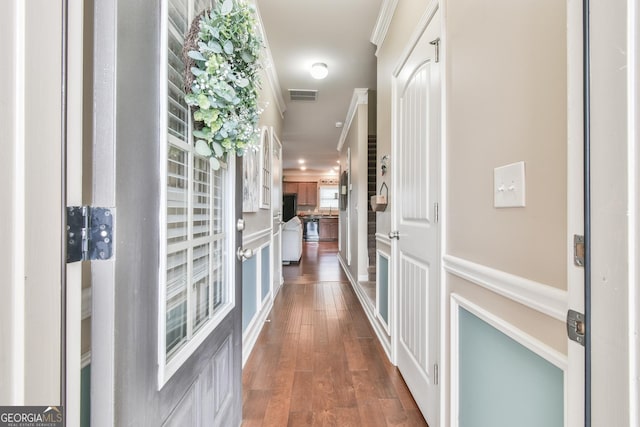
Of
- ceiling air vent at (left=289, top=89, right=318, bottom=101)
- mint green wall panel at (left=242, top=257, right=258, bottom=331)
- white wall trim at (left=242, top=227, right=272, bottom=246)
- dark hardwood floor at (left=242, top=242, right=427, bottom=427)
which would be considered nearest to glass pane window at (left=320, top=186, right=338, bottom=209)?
ceiling air vent at (left=289, top=89, right=318, bottom=101)

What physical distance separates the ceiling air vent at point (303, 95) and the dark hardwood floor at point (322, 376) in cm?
275

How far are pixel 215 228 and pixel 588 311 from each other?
3.54 feet

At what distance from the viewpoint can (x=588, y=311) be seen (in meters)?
0.42

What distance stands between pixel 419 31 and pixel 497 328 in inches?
56.7

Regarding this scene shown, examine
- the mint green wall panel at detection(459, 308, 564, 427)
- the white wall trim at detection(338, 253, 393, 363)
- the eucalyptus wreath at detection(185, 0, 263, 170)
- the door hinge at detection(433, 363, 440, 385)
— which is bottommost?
the white wall trim at detection(338, 253, 393, 363)

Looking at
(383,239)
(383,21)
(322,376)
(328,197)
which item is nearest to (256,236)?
(383,239)

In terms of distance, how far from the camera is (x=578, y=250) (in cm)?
45

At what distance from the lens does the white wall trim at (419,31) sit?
131 centimetres

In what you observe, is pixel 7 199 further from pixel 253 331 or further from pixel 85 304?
pixel 253 331

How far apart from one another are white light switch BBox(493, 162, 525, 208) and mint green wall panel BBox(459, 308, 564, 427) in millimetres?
389

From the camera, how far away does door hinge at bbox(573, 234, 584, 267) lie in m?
0.45

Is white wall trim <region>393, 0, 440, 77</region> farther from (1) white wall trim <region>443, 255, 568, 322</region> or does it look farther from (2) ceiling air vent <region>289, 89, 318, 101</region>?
(2) ceiling air vent <region>289, 89, 318, 101</region>

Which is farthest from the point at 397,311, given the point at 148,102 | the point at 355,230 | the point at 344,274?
the point at 344,274

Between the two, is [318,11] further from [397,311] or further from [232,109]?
[397,311]
